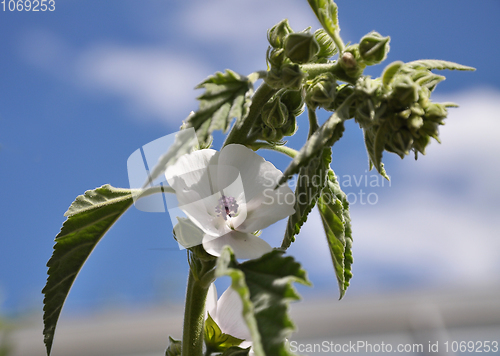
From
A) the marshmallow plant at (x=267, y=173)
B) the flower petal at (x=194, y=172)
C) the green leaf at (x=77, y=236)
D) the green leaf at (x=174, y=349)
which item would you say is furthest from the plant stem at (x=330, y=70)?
the green leaf at (x=174, y=349)

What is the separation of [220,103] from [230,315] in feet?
0.86

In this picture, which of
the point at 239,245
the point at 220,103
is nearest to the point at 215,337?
the point at 239,245

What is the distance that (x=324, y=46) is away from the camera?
1.44 ft

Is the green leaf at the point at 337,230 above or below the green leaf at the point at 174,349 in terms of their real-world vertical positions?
above

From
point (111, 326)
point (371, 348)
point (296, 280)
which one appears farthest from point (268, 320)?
point (111, 326)

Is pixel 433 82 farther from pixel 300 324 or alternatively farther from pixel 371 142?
pixel 300 324

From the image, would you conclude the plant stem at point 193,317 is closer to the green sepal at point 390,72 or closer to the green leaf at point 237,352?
the green leaf at point 237,352

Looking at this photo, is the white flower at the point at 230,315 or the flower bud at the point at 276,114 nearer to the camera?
the flower bud at the point at 276,114

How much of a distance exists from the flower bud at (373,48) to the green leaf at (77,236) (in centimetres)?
25

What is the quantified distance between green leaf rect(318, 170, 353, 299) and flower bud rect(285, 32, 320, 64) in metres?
0.12

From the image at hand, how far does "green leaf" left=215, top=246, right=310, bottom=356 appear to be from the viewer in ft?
0.88

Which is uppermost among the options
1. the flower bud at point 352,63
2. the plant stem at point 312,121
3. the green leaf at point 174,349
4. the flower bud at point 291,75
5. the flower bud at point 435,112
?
the flower bud at point 352,63

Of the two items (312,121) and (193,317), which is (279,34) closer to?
(312,121)

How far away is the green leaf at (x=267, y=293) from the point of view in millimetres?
267
